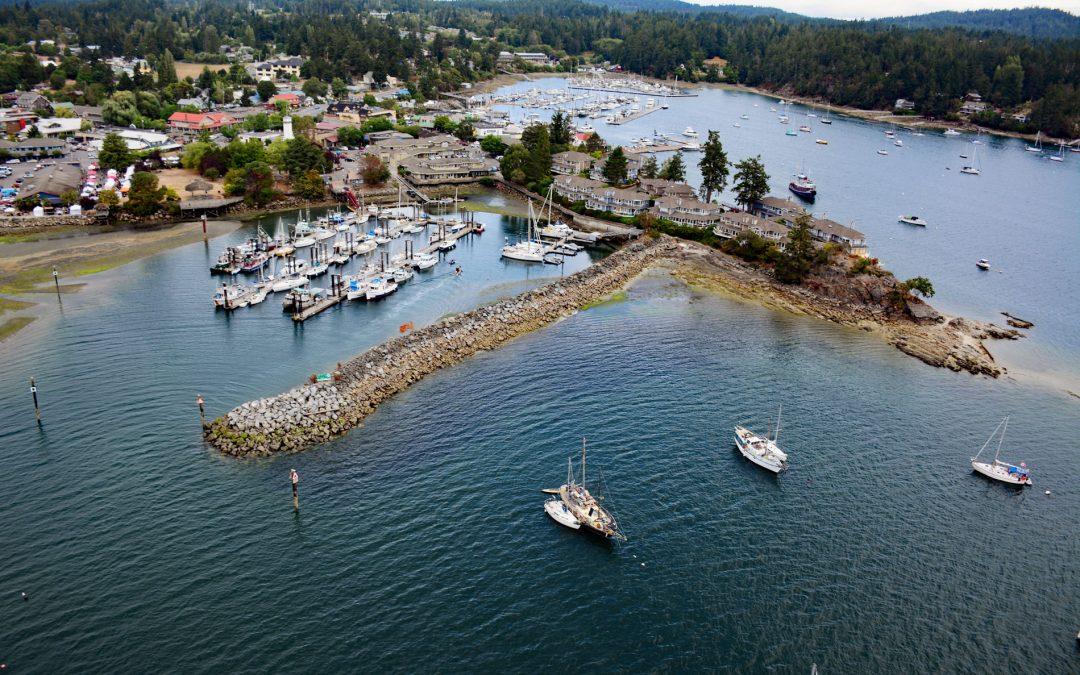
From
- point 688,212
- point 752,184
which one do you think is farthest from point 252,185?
point 752,184

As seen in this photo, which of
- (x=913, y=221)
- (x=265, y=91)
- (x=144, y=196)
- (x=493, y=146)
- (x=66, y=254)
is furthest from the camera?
(x=265, y=91)

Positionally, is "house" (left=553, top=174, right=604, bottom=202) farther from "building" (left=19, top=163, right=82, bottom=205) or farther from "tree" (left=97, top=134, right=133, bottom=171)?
"building" (left=19, top=163, right=82, bottom=205)

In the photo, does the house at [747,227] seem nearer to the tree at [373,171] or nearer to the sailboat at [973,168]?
the tree at [373,171]

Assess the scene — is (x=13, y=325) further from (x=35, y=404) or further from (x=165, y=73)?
(x=165, y=73)

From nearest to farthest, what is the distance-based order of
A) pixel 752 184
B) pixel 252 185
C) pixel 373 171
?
1. pixel 252 185
2. pixel 752 184
3. pixel 373 171

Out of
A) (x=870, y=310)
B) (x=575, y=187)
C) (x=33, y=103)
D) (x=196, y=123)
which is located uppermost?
(x=33, y=103)

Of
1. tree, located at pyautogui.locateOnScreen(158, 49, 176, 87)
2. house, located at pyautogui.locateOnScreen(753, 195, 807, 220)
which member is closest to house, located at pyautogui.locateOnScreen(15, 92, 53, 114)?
tree, located at pyautogui.locateOnScreen(158, 49, 176, 87)

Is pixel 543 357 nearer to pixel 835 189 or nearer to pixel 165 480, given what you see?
pixel 165 480
